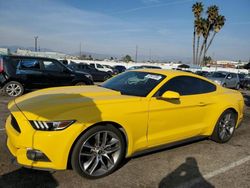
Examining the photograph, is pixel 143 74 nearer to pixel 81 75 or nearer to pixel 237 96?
pixel 237 96

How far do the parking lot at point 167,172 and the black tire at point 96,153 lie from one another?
12 cm

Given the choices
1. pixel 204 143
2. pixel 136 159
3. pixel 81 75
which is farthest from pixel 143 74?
pixel 81 75

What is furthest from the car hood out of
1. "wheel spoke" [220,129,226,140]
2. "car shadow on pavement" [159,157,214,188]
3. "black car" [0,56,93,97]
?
"black car" [0,56,93,97]

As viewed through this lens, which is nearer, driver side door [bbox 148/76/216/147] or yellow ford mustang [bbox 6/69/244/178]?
yellow ford mustang [bbox 6/69/244/178]

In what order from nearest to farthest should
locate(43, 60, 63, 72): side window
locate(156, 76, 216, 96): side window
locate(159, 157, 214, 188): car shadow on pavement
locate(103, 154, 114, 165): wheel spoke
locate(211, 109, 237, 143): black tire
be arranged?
locate(159, 157, 214, 188): car shadow on pavement → locate(103, 154, 114, 165): wheel spoke → locate(156, 76, 216, 96): side window → locate(211, 109, 237, 143): black tire → locate(43, 60, 63, 72): side window

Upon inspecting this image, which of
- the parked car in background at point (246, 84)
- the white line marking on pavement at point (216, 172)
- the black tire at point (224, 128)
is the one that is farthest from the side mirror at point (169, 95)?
Answer: the parked car in background at point (246, 84)

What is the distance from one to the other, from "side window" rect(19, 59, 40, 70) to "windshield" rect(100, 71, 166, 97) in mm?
5945

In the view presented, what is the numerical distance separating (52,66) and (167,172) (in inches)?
311

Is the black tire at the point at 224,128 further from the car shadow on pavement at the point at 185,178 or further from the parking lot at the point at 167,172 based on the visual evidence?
the car shadow on pavement at the point at 185,178

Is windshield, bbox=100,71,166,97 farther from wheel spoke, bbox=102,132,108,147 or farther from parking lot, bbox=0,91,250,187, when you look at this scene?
parking lot, bbox=0,91,250,187

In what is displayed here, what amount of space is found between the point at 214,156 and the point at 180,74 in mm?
1630

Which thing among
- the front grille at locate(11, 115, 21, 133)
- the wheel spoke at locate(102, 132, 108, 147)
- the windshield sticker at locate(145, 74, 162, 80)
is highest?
the windshield sticker at locate(145, 74, 162, 80)

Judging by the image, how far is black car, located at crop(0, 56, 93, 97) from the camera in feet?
→ 32.0

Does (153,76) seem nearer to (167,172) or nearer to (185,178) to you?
(167,172)
